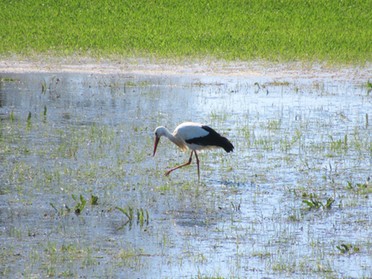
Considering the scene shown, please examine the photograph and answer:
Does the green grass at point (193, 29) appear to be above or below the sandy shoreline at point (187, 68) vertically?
above

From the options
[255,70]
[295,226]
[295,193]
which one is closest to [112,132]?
[295,193]

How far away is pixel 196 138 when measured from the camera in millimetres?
11602

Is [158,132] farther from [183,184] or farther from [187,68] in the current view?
[187,68]

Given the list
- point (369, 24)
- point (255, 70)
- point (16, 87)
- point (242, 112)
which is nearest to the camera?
point (242, 112)

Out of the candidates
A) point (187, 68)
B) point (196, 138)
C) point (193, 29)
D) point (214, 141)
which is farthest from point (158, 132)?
point (193, 29)

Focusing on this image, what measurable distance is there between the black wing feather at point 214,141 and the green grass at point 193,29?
8.24 m

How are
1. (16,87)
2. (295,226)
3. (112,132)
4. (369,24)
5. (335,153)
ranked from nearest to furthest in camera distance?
1. (295,226)
2. (335,153)
3. (112,132)
4. (16,87)
5. (369,24)

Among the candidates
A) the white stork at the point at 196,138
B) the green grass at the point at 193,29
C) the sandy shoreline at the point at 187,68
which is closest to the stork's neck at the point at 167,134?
the white stork at the point at 196,138

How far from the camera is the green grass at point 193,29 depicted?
20.2 m

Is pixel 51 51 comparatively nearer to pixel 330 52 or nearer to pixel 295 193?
pixel 330 52

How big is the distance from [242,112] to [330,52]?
19.2 ft

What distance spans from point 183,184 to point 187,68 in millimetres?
8152

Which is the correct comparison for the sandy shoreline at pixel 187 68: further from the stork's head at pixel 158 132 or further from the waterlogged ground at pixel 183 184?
the stork's head at pixel 158 132

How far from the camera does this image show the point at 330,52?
66.1 ft
